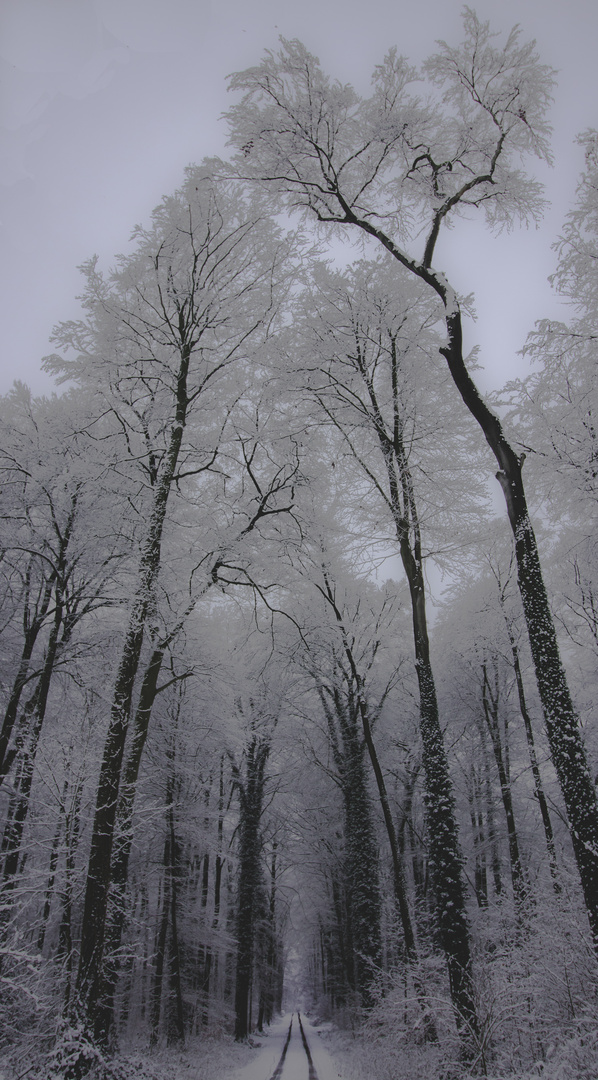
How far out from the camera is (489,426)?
645 cm

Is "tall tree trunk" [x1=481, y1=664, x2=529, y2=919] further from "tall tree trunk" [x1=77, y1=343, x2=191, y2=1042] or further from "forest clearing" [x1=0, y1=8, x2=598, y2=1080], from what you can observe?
"tall tree trunk" [x1=77, y1=343, x2=191, y2=1042]

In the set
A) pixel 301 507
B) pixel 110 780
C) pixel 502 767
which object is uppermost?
pixel 301 507

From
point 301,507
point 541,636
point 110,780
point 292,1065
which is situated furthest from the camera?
point 292,1065

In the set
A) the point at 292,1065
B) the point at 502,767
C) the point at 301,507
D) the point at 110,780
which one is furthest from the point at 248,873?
the point at 301,507

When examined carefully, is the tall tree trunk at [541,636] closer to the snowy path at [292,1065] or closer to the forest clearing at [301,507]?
the forest clearing at [301,507]

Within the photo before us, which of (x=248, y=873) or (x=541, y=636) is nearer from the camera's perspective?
(x=541, y=636)

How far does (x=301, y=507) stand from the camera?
28.5 feet

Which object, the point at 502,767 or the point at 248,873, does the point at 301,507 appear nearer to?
the point at 502,767

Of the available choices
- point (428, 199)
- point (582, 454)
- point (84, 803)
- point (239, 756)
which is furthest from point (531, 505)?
point (239, 756)

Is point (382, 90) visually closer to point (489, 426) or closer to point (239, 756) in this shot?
point (489, 426)

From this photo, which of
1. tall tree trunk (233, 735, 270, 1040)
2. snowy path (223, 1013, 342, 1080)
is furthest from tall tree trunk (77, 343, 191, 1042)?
tall tree trunk (233, 735, 270, 1040)

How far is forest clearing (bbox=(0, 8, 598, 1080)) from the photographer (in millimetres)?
5809

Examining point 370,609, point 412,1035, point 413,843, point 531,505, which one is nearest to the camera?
point 412,1035

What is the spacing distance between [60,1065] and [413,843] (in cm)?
1851
